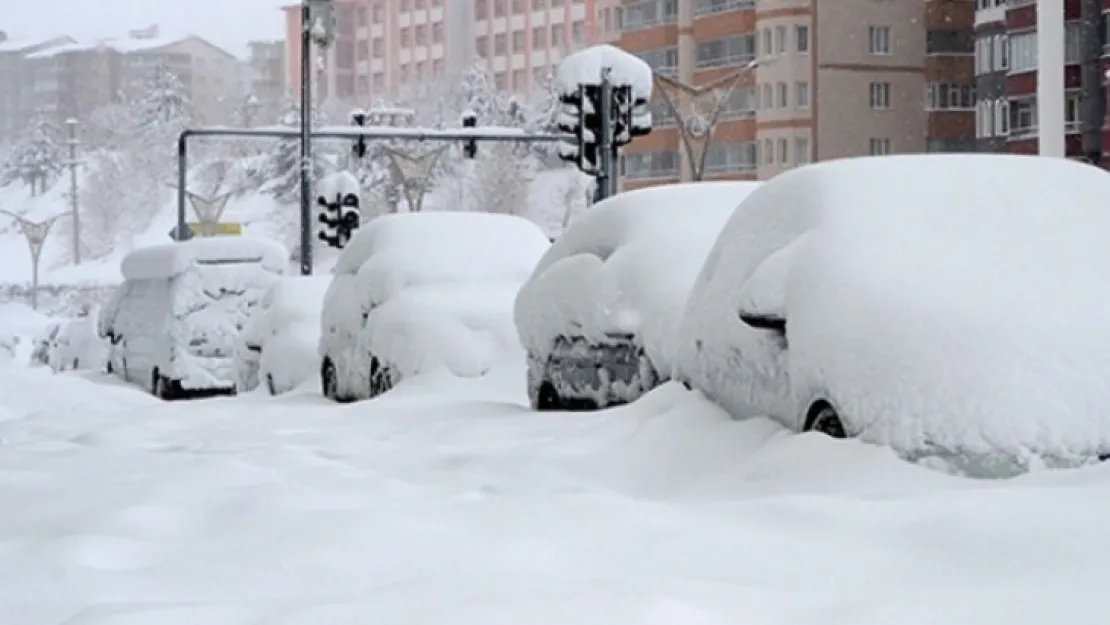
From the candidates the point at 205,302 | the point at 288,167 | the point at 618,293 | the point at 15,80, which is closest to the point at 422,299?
the point at 618,293

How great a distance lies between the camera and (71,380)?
961 inches

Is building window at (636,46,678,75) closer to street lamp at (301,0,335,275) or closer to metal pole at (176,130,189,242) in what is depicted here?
metal pole at (176,130,189,242)

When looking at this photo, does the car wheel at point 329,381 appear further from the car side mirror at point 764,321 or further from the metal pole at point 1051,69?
the metal pole at point 1051,69

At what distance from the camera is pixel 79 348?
161ft

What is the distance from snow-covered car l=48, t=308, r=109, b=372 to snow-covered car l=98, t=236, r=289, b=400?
19.8 m

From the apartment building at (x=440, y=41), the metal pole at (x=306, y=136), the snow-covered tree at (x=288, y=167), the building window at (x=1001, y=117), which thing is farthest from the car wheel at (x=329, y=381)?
the apartment building at (x=440, y=41)

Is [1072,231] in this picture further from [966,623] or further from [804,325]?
[966,623]

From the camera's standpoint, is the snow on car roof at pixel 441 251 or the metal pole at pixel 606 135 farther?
the metal pole at pixel 606 135

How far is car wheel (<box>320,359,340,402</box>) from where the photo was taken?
19172 millimetres

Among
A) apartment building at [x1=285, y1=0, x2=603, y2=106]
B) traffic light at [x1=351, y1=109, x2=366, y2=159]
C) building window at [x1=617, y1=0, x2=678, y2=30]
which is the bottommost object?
traffic light at [x1=351, y1=109, x2=366, y2=159]

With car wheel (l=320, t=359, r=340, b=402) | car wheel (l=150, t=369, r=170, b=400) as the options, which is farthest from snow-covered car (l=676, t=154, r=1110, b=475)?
car wheel (l=150, t=369, r=170, b=400)

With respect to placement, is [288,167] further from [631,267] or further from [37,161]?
[631,267]

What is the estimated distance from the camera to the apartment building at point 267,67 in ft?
526

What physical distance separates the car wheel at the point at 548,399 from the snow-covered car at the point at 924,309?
348 centimetres
